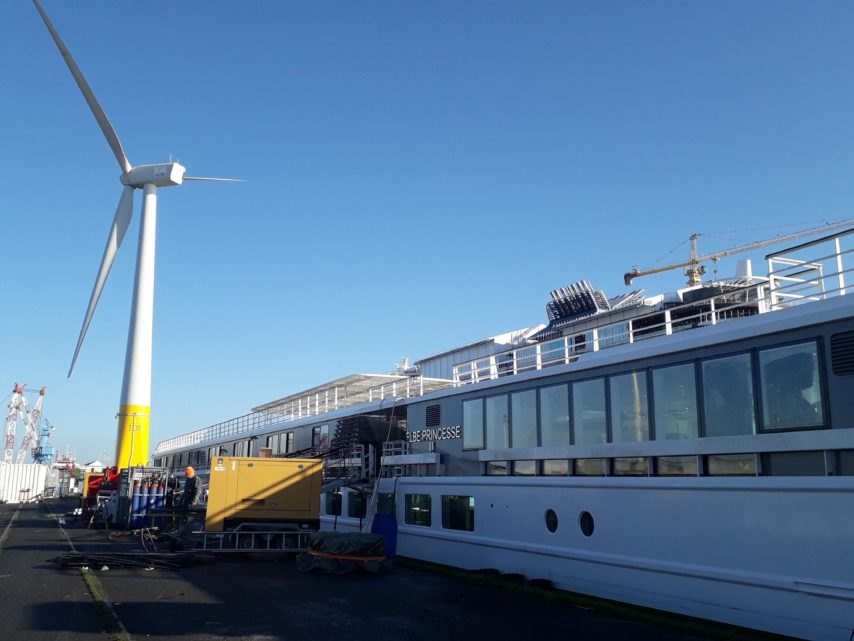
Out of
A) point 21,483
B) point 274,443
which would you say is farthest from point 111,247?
point 21,483

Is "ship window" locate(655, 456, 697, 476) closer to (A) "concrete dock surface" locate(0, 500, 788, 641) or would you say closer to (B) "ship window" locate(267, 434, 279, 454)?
(A) "concrete dock surface" locate(0, 500, 788, 641)

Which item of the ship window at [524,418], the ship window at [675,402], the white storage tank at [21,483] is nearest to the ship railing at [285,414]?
the ship window at [524,418]

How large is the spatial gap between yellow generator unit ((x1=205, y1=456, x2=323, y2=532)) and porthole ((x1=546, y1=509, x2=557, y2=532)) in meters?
8.14

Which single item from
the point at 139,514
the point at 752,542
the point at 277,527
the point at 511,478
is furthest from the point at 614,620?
the point at 139,514

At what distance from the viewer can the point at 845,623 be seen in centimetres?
997

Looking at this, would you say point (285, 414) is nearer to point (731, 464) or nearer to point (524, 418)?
point (524, 418)

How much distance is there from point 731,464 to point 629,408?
2.58 meters

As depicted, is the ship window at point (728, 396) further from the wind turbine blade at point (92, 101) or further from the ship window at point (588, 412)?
the wind turbine blade at point (92, 101)

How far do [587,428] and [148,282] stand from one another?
2425cm

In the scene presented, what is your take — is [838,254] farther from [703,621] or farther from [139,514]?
[139,514]

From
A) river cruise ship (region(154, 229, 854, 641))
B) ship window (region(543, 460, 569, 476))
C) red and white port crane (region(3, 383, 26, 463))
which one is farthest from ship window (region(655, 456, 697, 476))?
red and white port crane (region(3, 383, 26, 463))

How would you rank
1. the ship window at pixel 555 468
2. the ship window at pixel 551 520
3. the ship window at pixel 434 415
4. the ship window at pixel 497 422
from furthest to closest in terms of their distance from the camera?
the ship window at pixel 434 415
the ship window at pixel 497 422
the ship window at pixel 555 468
the ship window at pixel 551 520

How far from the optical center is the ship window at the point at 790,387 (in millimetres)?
11383

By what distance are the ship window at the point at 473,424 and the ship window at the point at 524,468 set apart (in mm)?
1595
